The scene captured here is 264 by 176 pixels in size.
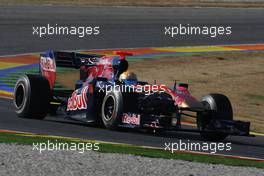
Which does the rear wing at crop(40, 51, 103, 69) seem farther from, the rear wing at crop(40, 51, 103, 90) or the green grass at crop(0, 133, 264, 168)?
the green grass at crop(0, 133, 264, 168)

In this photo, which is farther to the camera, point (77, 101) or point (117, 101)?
point (77, 101)

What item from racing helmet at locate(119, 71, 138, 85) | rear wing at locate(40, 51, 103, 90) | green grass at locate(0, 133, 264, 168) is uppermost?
rear wing at locate(40, 51, 103, 90)

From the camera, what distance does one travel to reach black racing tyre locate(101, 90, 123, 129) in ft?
43.6

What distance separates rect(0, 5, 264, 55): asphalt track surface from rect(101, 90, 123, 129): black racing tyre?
31.2ft

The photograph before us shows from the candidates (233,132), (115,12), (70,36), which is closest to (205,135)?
(233,132)

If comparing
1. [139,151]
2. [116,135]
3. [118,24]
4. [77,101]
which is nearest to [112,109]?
[116,135]

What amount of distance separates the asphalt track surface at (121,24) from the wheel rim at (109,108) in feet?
31.2

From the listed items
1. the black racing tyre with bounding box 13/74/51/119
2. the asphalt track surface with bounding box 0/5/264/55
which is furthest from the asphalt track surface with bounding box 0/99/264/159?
the asphalt track surface with bounding box 0/5/264/55

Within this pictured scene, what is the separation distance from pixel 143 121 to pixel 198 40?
562 inches

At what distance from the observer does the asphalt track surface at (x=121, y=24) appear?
83.0 feet

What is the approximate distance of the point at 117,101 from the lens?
13.3 m

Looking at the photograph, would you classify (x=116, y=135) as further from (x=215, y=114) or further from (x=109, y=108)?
(x=215, y=114)

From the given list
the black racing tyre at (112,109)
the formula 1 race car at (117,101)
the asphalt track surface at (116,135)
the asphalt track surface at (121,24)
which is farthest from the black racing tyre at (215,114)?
the asphalt track surface at (121,24)

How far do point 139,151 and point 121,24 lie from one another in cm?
1753
